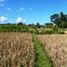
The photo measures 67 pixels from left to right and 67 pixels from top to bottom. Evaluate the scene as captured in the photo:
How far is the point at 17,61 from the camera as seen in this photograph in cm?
1101

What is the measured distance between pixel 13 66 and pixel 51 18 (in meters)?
111

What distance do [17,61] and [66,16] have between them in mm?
95994

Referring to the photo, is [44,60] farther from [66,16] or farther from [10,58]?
[66,16]

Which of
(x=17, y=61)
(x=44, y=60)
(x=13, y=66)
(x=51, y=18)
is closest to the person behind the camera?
(x=13, y=66)

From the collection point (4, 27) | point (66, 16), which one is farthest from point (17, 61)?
point (66, 16)

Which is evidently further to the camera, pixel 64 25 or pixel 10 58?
pixel 64 25

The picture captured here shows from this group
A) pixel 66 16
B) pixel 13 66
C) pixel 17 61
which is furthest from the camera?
pixel 66 16

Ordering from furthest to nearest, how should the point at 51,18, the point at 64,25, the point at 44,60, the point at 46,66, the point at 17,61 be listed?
the point at 51,18, the point at 64,25, the point at 44,60, the point at 46,66, the point at 17,61

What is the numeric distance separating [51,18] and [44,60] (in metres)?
107

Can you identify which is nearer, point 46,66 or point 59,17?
point 46,66

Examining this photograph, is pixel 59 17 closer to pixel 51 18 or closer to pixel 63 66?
pixel 51 18

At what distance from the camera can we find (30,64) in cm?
1066

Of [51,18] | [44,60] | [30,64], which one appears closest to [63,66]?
[30,64]

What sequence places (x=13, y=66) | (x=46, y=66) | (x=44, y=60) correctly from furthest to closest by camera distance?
1. (x=44, y=60)
2. (x=46, y=66)
3. (x=13, y=66)
